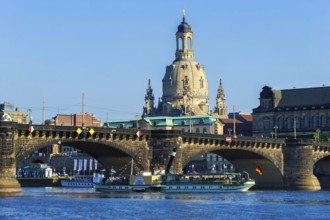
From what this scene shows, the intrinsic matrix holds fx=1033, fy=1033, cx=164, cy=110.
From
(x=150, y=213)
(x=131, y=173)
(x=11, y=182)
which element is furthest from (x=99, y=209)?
(x=131, y=173)

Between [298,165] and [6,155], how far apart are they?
199 feet

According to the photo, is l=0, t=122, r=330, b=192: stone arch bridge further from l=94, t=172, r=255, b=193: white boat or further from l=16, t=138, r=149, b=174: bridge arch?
l=94, t=172, r=255, b=193: white boat

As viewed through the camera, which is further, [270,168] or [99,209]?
[270,168]

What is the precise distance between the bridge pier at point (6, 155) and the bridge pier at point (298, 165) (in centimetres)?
5729

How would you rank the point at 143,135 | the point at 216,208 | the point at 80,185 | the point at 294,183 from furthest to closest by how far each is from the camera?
the point at 80,185 → the point at 294,183 → the point at 143,135 → the point at 216,208

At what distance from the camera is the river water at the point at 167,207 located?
97.0 meters

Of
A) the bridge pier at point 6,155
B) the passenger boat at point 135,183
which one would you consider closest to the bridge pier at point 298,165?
the passenger boat at point 135,183

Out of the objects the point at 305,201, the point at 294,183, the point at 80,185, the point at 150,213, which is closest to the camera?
the point at 150,213

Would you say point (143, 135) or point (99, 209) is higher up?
point (143, 135)

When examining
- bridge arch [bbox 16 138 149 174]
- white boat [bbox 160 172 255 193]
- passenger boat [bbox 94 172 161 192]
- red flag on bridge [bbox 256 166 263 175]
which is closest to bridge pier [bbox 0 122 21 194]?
bridge arch [bbox 16 138 149 174]

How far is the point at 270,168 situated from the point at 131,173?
34.7m

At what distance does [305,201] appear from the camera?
12394 centimetres

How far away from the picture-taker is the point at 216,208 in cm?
10706

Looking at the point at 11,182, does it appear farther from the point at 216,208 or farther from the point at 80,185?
the point at 80,185
